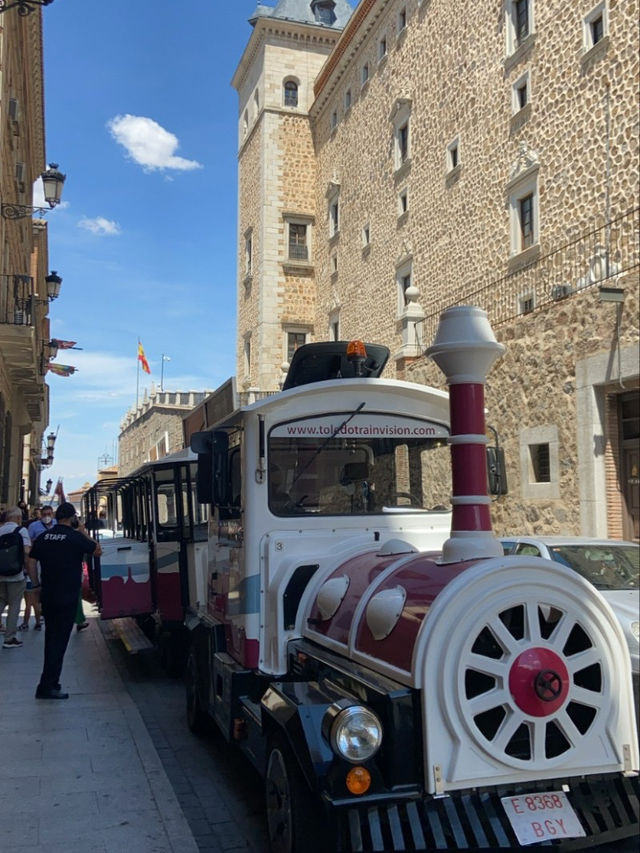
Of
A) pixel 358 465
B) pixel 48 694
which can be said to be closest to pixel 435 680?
pixel 358 465

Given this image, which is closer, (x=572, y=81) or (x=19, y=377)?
(x=572, y=81)

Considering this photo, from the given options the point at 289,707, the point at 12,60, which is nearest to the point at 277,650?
the point at 289,707

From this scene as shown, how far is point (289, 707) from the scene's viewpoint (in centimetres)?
337

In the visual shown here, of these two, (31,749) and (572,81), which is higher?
(572,81)

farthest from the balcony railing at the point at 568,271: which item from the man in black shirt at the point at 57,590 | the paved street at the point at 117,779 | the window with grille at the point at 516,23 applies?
the paved street at the point at 117,779

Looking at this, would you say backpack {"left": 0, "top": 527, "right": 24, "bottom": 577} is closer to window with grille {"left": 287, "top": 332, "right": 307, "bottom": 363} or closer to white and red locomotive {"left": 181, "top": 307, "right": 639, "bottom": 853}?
white and red locomotive {"left": 181, "top": 307, "right": 639, "bottom": 853}

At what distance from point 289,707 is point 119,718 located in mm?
3537

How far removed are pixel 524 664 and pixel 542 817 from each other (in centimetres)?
58

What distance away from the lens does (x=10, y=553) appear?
9328mm

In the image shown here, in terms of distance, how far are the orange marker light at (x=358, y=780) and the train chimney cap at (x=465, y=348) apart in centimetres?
175

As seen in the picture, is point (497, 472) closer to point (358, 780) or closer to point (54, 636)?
point (358, 780)

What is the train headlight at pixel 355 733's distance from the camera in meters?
2.95

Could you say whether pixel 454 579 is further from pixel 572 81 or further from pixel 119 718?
pixel 572 81

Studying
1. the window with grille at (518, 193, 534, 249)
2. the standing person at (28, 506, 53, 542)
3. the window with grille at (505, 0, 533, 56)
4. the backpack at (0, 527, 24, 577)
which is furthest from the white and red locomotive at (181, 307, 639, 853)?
the window with grille at (505, 0, 533, 56)
